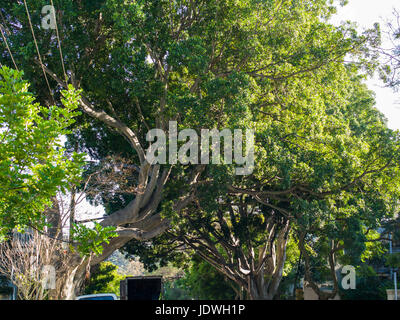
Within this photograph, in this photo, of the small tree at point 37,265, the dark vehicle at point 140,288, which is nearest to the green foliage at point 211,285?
the dark vehicle at point 140,288

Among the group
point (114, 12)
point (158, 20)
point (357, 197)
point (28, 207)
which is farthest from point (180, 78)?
point (28, 207)

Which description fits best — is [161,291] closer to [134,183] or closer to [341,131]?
[134,183]

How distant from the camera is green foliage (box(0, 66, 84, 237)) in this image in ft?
20.3

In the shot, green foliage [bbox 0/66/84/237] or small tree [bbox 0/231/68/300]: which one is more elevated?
green foliage [bbox 0/66/84/237]

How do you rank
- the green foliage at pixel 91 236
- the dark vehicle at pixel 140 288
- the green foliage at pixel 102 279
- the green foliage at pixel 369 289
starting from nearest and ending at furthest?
the green foliage at pixel 91 236
the dark vehicle at pixel 140 288
the green foliage at pixel 369 289
the green foliage at pixel 102 279

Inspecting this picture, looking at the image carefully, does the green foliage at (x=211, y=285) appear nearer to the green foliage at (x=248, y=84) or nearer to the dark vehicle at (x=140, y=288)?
the dark vehicle at (x=140, y=288)

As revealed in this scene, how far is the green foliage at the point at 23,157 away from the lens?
20.3 ft

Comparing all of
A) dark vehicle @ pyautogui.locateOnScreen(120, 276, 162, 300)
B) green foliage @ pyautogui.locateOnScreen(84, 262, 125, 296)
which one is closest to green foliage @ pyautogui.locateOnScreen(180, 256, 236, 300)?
green foliage @ pyautogui.locateOnScreen(84, 262, 125, 296)

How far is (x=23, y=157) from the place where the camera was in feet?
21.2

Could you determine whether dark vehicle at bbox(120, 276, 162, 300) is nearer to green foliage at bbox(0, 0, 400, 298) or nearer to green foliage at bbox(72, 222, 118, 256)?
green foliage at bbox(0, 0, 400, 298)

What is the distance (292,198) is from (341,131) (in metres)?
2.73

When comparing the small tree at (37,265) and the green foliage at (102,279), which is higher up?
the small tree at (37,265)

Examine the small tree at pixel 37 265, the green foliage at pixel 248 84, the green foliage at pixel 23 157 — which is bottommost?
Result: the small tree at pixel 37 265

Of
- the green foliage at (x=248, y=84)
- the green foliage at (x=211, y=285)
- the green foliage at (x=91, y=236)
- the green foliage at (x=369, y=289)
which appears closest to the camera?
the green foliage at (x=91, y=236)
